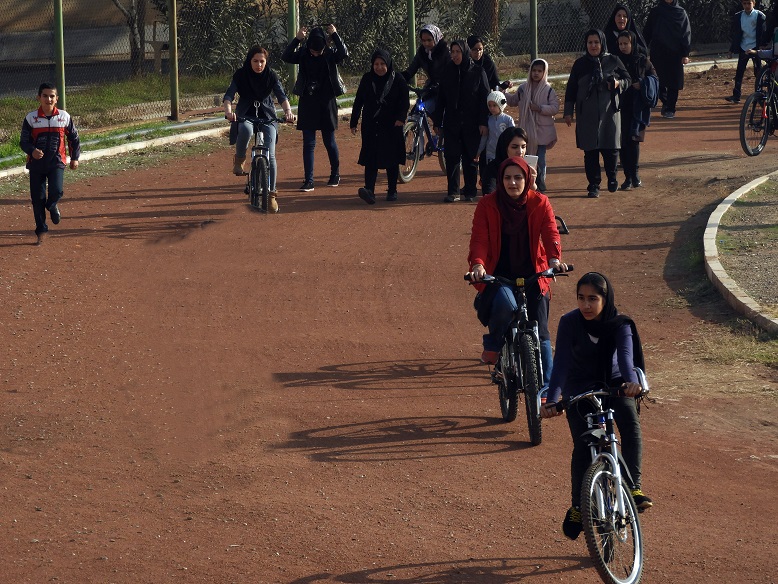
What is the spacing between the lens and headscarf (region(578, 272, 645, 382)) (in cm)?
620

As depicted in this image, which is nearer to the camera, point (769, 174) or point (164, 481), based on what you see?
point (164, 481)

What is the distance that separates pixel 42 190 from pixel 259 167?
2.46 m

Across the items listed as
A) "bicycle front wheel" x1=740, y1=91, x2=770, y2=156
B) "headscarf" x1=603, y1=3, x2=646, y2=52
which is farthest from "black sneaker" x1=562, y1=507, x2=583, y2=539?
"bicycle front wheel" x1=740, y1=91, x2=770, y2=156

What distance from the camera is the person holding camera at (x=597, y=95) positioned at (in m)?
14.5

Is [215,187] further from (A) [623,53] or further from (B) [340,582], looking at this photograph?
(B) [340,582]

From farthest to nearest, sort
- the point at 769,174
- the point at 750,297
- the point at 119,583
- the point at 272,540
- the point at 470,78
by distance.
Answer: the point at 769,174, the point at 470,78, the point at 750,297, the point at 272,540, the point at 119,583

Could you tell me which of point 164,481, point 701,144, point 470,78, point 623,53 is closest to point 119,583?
point 164,481

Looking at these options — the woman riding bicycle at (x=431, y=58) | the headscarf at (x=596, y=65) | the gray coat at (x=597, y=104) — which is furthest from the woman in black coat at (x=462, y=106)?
the headscarf at (x=596, y=65)

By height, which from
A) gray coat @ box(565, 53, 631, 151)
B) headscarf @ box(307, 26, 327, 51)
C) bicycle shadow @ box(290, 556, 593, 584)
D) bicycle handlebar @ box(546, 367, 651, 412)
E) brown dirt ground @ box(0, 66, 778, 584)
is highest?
headscarf @ box(307, 26, 327, 51)

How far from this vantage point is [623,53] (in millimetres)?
14992

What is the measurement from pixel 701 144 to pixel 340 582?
45.8ft

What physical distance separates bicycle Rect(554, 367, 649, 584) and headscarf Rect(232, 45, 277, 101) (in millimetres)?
8963

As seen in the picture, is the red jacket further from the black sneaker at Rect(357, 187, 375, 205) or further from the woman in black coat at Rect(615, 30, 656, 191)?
the woman in black coat at Rect(615, 30, 656, 191)

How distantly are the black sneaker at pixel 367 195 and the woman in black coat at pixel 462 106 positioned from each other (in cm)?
99
